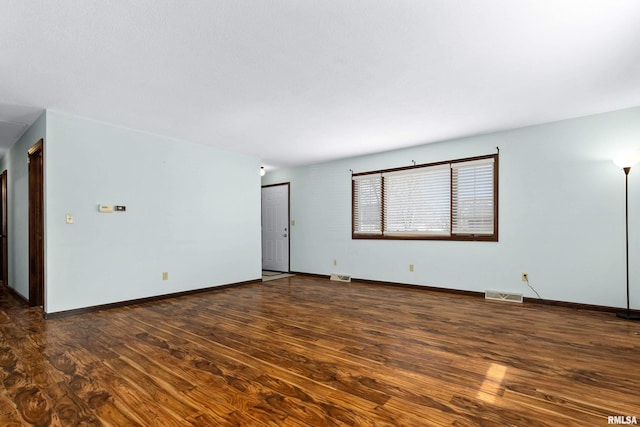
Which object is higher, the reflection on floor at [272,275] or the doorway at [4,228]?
the doorway at [4,228]

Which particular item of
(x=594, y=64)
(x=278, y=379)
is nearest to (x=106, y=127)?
(x=278, y=379)

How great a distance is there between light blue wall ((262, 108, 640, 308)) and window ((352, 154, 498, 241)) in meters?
0.14

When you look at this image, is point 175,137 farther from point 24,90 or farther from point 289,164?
point 289,164

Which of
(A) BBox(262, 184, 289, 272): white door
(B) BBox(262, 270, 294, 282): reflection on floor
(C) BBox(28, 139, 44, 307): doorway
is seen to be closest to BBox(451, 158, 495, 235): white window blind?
(B) BBox(262, 270, 294, 282): reflection on floor

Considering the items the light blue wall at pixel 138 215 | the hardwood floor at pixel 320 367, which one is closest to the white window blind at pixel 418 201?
the hardwood floor at pixel 320 367

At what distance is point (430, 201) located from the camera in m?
5.42

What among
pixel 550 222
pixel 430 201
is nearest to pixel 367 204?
pixel 430 201

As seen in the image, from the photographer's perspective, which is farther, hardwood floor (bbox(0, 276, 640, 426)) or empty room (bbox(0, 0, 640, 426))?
empty room (bbox(0, 0, 640, 426))

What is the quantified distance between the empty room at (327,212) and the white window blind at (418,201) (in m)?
0.04

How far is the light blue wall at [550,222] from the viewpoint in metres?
3.89

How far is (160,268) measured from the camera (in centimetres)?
477

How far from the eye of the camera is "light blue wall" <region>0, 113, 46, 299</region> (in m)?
4.39

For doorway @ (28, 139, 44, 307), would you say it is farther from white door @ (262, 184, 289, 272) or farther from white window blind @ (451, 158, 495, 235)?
white window blind @ (451, 158, 495, 235)

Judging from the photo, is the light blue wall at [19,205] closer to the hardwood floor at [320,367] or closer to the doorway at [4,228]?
the doorway at [4,228]
